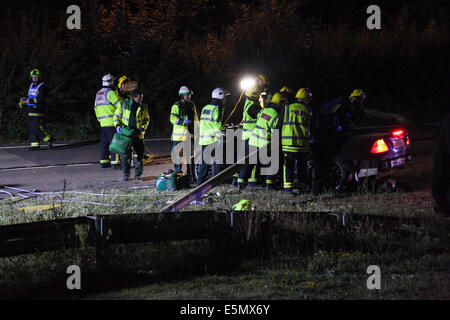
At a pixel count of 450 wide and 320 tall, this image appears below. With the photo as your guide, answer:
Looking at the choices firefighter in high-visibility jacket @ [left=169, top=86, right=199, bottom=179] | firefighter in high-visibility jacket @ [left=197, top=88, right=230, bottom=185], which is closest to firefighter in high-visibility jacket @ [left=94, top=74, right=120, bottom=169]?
firefighter in high-visibility jacket @ [left=169, top=86, right=199, bottom=179]

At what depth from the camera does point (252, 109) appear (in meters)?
11.2

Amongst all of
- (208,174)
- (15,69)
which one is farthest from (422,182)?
(15,69)

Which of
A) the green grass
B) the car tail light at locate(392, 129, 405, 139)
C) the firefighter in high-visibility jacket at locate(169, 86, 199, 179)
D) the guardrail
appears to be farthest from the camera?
the firefighter in high-visibility jacket at locate(169, 86, 199, 179)

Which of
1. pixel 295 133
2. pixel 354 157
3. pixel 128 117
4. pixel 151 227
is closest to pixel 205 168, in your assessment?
pixel 295 133

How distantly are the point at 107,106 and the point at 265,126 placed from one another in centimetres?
411

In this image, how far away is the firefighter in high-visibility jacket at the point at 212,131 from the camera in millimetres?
10930

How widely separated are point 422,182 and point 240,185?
328 cm

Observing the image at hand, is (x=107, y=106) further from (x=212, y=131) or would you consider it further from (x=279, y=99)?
(x=279, y=99)

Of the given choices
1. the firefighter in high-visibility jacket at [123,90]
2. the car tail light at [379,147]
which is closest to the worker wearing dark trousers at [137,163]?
the firefighter in high-visibility jacket at [123,90]

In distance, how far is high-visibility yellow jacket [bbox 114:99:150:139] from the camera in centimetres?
1187

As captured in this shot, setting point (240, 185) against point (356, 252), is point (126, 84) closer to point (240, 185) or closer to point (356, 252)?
point (240, 185)

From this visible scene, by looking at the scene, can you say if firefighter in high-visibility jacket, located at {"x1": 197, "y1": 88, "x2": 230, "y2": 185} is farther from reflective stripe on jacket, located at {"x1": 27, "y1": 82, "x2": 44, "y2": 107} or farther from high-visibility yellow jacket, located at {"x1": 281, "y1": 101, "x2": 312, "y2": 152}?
reflective stripe on jacket, located at {"x1": 27, "y1": 82, "x2": 44, "y2": 107}

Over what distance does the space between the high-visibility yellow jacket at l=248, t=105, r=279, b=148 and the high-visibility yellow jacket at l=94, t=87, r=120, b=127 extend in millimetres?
3700
